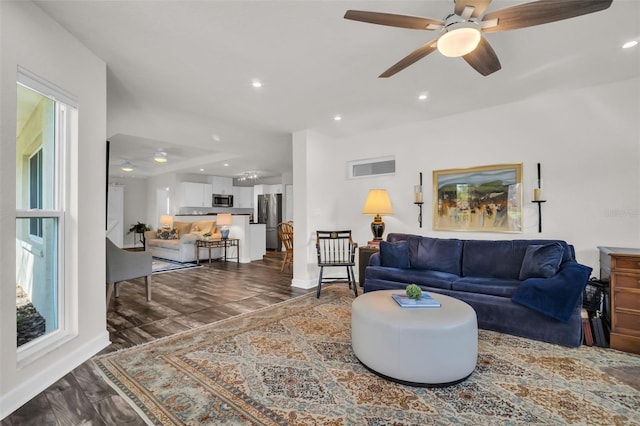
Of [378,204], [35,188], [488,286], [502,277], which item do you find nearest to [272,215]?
[378,204]

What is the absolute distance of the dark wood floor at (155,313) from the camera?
171 cm

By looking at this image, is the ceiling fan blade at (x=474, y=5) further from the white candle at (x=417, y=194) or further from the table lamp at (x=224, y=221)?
the table lamp at (x=224, y=221)

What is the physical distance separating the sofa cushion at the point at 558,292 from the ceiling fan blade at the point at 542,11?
79.0 inches

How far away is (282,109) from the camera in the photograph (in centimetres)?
396

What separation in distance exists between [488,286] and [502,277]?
49cm

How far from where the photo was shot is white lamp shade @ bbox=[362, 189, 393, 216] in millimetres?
4500

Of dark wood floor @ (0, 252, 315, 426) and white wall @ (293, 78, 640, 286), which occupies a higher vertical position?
white wall @ (293, 78, 640, 286)

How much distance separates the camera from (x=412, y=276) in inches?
138

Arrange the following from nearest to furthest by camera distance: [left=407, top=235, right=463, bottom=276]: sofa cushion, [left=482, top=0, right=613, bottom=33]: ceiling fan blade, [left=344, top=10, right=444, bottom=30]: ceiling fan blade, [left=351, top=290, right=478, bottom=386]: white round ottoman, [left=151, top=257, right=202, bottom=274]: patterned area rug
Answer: [left=482, top=0, right=613, bottom=33]: ceiling fan blade → [left=344, top=10, right=444, bottom=30]: ceiling fan blade → [left=351, top=290, right=478, bottom=386]: white round ottoman → [left=407, top=235, right=463, bottom=276]: sofa cushion → [left=151, top=257, right=202, bottom=274]: patterned area rug

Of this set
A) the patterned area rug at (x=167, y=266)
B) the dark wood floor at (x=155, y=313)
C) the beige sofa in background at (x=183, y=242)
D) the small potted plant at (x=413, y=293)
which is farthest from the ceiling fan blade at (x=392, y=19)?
the beige sofa in background at (x=183, y=242)

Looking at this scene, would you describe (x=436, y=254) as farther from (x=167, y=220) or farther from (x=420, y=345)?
(x=167, y=220)

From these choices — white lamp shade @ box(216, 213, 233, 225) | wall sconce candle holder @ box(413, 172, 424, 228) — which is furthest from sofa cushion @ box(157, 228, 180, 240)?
wall sconce candle holder @ box(413, 172, 424, 228)

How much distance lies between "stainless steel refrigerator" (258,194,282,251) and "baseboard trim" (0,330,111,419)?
673 cm

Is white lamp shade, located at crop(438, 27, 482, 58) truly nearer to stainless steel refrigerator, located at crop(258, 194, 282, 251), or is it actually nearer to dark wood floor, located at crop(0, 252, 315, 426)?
dark wood floor, located at crop(0, 252, 315, 426)
